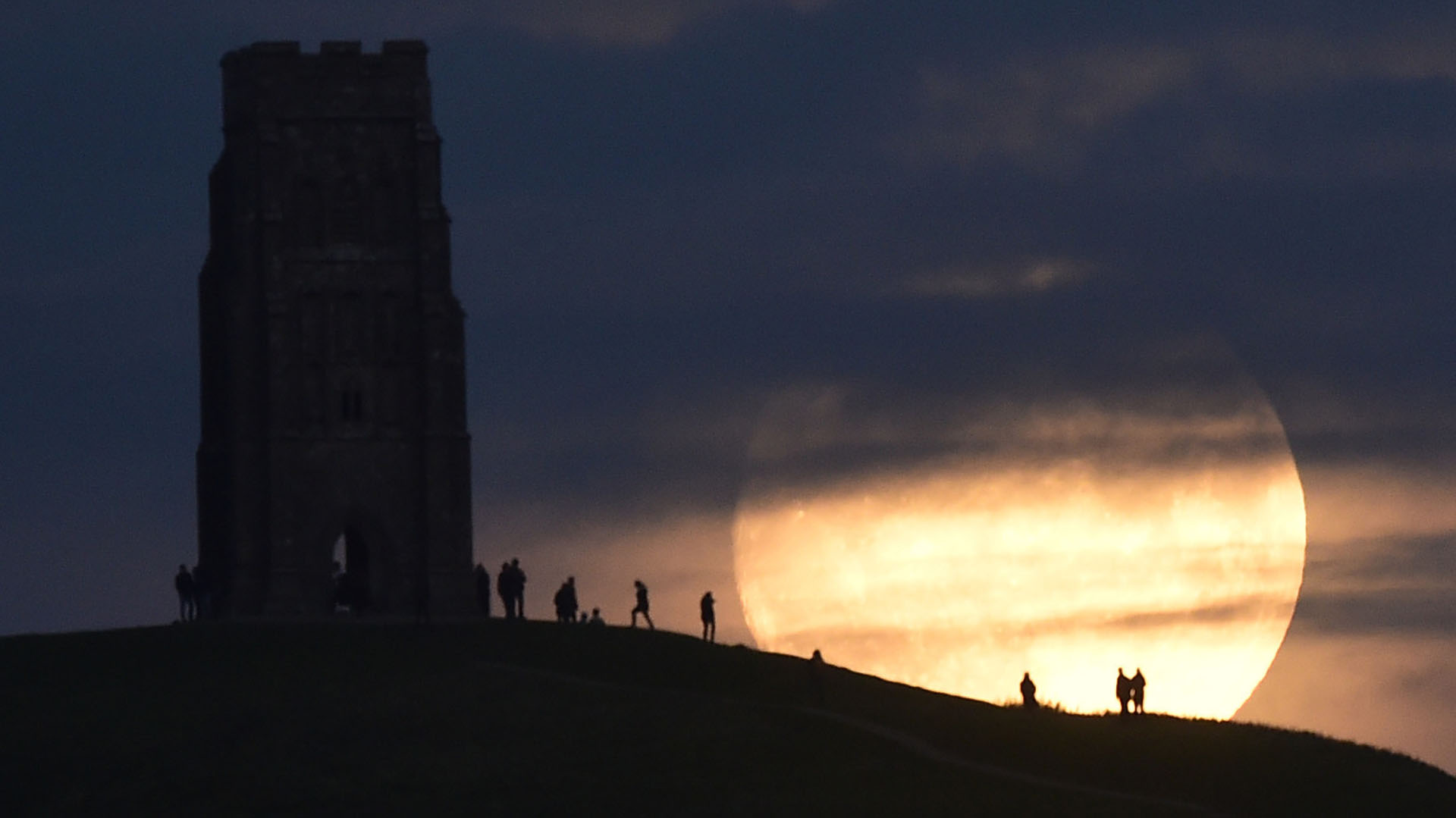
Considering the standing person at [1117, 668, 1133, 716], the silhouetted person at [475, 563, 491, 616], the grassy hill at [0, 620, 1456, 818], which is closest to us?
the grassy hill at [0, 620, 1456, 818]

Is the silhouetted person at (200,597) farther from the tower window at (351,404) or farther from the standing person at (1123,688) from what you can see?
the standing person at (1123,688)

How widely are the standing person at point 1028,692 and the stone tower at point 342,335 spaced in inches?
894

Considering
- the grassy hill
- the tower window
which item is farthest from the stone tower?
the grassy hill

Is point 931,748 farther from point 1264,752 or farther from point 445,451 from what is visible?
point 445,451

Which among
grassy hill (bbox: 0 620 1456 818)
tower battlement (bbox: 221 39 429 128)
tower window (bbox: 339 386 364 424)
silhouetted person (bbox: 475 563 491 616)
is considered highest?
tower battlement (bbox: 221 39 429 128)

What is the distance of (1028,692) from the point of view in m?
81.8

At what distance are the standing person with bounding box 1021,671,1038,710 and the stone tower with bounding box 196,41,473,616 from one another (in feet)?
74.5

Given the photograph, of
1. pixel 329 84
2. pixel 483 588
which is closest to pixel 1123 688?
pixel 483 588

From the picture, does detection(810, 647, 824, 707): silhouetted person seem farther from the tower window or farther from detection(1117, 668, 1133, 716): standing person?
the tower window

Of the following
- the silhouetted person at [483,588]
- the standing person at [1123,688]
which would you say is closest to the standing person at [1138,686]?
the standing person at [1123,688]

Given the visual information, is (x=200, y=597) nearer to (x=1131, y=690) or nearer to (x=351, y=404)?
(x=351, y=404)

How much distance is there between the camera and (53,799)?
7119 cm

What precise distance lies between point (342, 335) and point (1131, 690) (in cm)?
2822

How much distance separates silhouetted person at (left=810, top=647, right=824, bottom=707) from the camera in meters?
79.6
